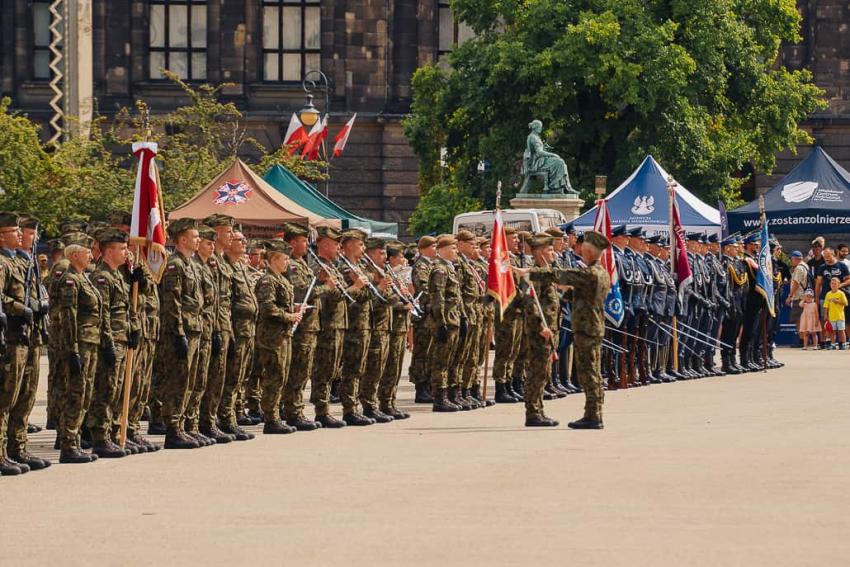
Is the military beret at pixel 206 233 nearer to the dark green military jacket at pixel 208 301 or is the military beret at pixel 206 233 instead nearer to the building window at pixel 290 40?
the dark green military jacket at pixel 208 301

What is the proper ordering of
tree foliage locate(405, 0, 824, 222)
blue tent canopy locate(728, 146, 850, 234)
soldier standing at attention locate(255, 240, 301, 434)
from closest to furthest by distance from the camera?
1. soldier standing at attention locate(255, 240, 301, 434)
2. blue tent canopy locate(728, 146, 850, 234)
3. tree foliage locate(405, 0, 824, 222)

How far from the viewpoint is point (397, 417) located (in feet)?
59.3

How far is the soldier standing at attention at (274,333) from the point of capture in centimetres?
1638

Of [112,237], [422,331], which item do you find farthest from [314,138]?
[112,237]

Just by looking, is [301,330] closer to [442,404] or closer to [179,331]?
[179,331]

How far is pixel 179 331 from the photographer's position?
49.7 ft

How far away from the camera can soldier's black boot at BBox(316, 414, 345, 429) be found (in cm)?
1709

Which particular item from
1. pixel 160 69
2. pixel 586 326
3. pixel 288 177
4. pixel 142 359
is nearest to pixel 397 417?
pixel 586 326

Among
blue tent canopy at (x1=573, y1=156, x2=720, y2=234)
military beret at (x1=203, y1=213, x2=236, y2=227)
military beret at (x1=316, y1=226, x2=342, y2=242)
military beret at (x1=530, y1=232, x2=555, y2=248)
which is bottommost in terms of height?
military beret at (x1=530, y1=232, x2=555, y2=248)

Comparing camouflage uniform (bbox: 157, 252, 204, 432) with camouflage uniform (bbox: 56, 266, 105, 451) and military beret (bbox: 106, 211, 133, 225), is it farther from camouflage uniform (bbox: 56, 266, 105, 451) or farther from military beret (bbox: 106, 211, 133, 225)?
military beret (bbox: 106, 211, 133, 225)

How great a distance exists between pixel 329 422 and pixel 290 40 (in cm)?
3429

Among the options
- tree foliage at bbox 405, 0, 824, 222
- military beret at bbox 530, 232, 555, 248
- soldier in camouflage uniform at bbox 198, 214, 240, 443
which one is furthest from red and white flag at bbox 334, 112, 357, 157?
soldier in camouflage uniform at bbox 198, 214, 240, 443

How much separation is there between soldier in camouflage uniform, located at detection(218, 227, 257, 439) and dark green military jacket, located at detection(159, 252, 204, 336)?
760mm

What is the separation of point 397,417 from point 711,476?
5461 mm
